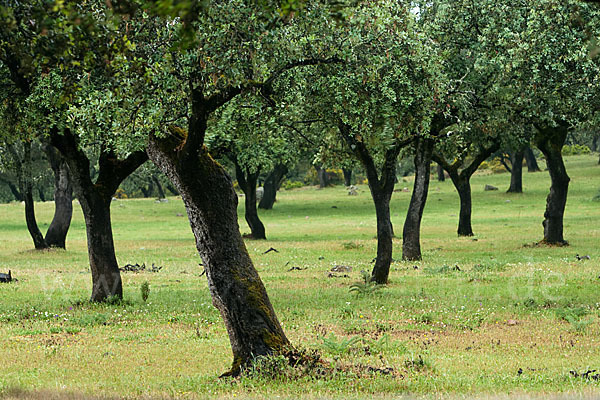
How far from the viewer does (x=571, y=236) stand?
37.2 metres

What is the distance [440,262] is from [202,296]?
11786 millimetres

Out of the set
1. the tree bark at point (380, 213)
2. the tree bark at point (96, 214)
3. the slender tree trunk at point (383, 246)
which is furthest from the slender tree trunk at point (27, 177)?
the slender tree trunk at point (383, 246)

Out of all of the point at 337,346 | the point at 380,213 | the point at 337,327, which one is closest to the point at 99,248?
the point at 337,327

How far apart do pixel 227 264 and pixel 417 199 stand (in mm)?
19319

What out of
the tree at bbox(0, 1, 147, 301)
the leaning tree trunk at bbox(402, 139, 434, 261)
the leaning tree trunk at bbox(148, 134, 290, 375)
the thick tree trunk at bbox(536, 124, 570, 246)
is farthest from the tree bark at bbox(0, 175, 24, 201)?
the leaning tree trunk at bbox(148, 134, 290, 375)

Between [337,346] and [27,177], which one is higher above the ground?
[27,177]

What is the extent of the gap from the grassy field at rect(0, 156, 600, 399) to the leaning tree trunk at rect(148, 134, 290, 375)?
57 centimetres

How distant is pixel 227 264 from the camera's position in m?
10.5

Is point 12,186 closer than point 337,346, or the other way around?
point 337,346

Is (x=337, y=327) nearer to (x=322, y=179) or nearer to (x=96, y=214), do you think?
(x=96, y=214)

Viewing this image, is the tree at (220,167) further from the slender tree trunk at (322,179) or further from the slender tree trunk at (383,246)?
the slender tree trunk at (322,179)

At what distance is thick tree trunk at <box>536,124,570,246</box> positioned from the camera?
32.0 m

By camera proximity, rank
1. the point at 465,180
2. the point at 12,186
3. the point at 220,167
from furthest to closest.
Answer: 1. the point at 12,186
2. the point at 465,180
3. the point at 220,167

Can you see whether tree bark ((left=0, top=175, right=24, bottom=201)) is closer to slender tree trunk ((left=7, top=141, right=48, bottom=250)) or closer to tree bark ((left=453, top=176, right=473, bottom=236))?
slender tree trunk ((left=7, top=141, right=48, bottom=250))
